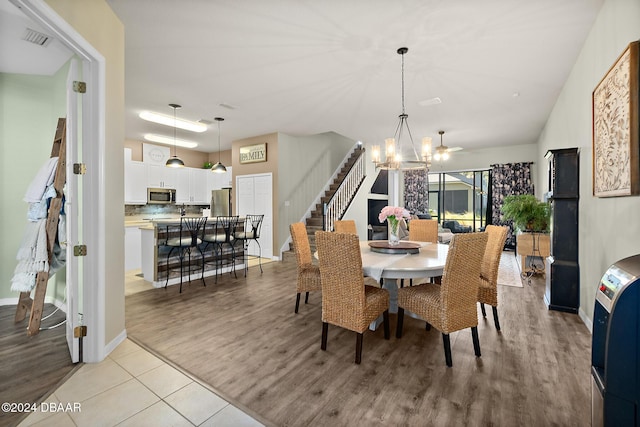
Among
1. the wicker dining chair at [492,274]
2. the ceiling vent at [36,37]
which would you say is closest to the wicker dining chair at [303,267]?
the wicker dining chair at [492,274]

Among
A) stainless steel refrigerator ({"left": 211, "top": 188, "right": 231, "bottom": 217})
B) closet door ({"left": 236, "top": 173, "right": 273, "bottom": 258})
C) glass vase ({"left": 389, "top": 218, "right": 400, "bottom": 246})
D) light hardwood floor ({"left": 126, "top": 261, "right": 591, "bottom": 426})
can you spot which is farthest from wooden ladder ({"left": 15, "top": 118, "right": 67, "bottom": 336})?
stainless steel refrigerator ({"left": 211, "top": 188, "right": 231, "bottom": 217})

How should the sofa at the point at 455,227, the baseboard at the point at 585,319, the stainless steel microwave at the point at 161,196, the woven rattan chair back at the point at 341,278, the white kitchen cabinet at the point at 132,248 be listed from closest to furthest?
the woven rattan chair back at the point at 341,278, the baseboard at the point at 585,319, the white kitchen cabinet at the point at 132,248, the stainless steel microwave at the point at 161,196, the sofa at the point at 455,227

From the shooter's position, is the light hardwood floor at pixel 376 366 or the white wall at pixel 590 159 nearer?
the light hardwood floor at pixel 376 366

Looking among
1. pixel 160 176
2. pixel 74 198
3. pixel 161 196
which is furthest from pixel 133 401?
pixel 160 176

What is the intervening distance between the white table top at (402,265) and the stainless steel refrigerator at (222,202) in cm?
564

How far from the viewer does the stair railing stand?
655 centimetres

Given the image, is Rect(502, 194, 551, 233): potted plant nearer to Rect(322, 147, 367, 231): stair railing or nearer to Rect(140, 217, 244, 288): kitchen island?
Rect(322, 147, 367, 231): stair railing

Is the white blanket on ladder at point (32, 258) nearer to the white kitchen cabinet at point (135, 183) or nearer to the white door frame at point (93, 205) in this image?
the white door frame at point (93, 205)

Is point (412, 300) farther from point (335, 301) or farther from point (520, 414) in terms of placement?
point (520, 414)

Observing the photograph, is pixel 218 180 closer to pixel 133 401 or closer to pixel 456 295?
pixel 133 401

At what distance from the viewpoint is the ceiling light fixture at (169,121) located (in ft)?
16.7

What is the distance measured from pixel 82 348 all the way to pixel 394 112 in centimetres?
498

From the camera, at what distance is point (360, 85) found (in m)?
3.92

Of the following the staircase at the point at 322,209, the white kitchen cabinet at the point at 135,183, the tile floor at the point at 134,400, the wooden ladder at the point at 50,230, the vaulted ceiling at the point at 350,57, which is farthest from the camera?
the staircase at the point at 322,209
